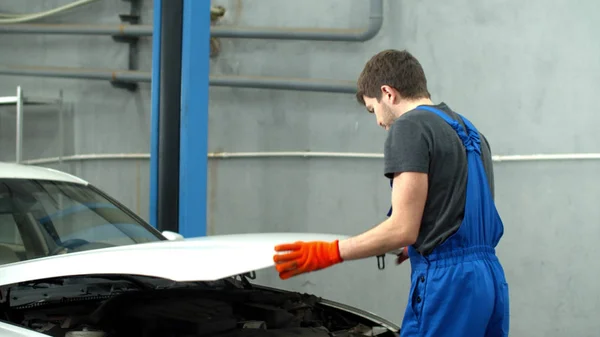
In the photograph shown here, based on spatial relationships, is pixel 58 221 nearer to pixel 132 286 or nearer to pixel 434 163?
pixel 132 286

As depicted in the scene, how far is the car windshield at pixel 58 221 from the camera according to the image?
3291mm

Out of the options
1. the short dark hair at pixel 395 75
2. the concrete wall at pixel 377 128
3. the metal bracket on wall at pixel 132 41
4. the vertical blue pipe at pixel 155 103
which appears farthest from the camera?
the metal bracket on wall at pixel 132 41

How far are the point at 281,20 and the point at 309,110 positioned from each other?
78 centimetres

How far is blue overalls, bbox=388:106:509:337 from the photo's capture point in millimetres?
2125

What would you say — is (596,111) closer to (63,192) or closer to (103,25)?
(63,192)

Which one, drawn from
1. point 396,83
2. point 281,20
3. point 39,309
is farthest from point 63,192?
point 281,20

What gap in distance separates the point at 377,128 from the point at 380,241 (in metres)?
3.30

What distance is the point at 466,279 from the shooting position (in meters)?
2.14

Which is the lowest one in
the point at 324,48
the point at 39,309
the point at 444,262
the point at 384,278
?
the point at 384,278

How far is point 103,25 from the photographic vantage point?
625cm

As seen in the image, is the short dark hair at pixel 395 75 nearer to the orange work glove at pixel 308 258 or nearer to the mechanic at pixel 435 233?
the mechanic at pixel 435 233

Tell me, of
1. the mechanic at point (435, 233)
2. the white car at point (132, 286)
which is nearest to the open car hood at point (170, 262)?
the white car at point (132, 286)

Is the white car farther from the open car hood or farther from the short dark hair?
the short dark hair

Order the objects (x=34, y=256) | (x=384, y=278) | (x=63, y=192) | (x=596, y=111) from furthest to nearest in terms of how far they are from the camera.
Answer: (x=384, y=278) < (x=596, y=111) < (x=63, y=192) < (x=34, y=256)
